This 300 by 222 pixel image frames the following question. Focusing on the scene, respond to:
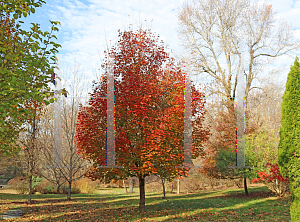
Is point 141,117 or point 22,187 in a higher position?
point 141,117

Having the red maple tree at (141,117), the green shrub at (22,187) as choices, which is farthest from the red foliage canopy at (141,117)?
the green shrub at (22,187)

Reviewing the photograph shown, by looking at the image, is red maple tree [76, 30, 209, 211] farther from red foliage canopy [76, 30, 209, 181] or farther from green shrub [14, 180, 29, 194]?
green shrub [14, 180, 29, 194]

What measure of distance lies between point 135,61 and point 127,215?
240 inches

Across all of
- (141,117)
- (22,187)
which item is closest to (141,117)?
(141,117)

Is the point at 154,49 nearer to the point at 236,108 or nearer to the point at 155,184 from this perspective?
the point at 236,108

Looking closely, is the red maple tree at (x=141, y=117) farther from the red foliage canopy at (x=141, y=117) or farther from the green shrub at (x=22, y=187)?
the green shrub at (x=22, y=187)

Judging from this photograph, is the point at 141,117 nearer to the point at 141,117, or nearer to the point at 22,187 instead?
the point at 141,117

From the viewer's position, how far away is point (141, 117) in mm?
9047

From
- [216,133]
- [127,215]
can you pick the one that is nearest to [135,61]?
[127,215]

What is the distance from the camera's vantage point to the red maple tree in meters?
8.80

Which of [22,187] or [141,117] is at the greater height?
[141,117]

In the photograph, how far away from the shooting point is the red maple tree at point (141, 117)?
8805 mm

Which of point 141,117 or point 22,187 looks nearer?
point 141,117

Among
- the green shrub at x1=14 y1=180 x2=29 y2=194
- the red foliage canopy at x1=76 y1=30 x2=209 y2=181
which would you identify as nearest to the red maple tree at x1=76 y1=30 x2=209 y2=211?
the red foliage canopy at x1=76 y1=30 x2=209 y2=181
